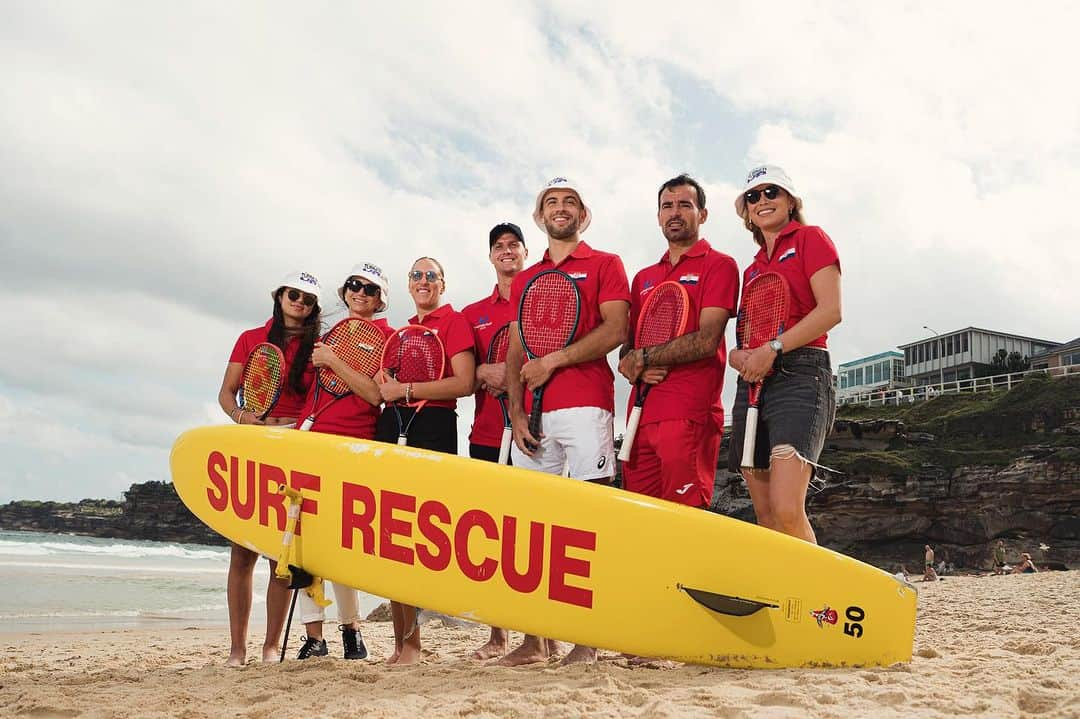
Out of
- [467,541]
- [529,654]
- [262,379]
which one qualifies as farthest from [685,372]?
[262,379]

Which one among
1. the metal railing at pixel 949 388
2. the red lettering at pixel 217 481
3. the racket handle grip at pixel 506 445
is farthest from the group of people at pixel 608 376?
the metal railing at pixel 949 388

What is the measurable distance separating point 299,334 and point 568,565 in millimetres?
2112

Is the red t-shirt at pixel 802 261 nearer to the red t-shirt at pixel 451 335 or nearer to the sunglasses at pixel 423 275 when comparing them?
the red t-shirt at pixel 451 335

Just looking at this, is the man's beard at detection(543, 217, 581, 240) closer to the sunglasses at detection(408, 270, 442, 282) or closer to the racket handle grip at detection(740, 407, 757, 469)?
the sunglasses at detection(408, 270, 442, 282)

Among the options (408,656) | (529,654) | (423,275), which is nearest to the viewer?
(529,654)

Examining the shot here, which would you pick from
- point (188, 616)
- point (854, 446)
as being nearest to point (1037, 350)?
point (854, 446)

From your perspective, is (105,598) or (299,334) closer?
(299,334)

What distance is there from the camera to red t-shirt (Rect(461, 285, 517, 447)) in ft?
13.5

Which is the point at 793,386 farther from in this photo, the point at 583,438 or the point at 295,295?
the point at 295,295

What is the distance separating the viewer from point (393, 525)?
130 inches

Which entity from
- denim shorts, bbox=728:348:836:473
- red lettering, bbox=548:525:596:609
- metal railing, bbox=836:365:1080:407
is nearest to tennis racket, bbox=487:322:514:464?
red lettering, bbox=548:525:596:609

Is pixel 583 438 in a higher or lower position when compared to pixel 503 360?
lower

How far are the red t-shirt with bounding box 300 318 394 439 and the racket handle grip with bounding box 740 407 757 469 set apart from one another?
6.40 ft

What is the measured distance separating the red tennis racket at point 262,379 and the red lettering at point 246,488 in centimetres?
40
